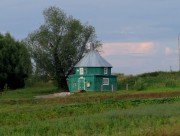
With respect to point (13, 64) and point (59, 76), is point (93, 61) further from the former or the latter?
point (13, 64)

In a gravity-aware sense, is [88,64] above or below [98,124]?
above

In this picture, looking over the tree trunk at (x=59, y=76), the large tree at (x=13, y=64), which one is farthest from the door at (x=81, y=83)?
the large tree at (x=13, y=64)

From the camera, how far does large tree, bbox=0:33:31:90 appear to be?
7265 centimetres

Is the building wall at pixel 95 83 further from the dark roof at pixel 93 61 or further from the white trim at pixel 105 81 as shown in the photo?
the dark roof at pixel 93 61

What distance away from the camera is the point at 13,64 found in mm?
74312

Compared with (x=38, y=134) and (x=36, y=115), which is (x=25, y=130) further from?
(x=36, y=115)

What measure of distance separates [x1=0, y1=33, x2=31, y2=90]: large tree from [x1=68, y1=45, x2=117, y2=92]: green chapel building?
11.7 m

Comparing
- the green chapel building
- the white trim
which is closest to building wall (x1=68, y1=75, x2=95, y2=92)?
the green chapel building

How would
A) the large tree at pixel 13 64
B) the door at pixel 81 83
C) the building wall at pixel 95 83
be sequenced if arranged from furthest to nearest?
the large tree at pixel 13 64 → the door at pixel 81 83 → the building wall at pixel 95 83

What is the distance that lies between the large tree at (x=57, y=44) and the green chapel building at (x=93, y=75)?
201 inches

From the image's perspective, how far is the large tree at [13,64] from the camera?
72650 mm

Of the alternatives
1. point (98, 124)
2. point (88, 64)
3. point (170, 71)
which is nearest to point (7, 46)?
point (88, 64)

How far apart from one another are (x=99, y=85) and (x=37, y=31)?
45.9ft

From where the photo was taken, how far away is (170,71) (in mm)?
72188
